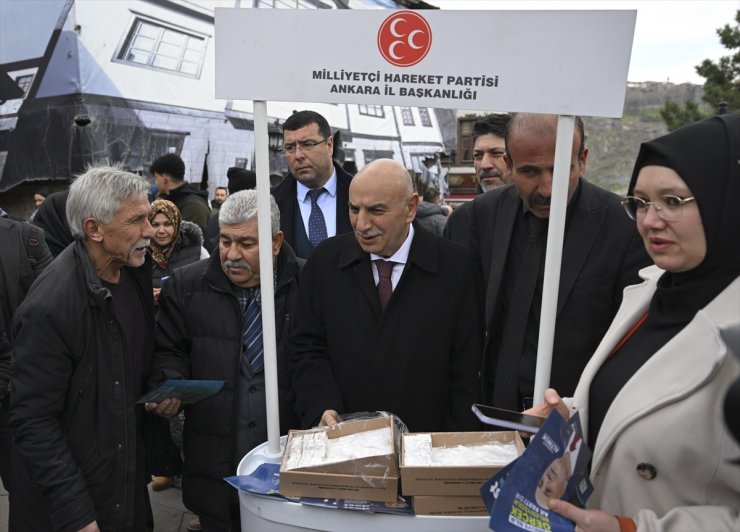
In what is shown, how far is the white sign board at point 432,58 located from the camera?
153cm

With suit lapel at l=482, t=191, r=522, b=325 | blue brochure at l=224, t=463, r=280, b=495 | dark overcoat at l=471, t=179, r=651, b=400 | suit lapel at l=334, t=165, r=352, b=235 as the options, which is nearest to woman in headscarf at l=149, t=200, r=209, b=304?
suit lapel at l=334, t=165, r=352, b=235

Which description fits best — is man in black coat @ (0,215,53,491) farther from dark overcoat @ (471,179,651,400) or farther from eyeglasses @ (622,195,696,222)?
eyeglasses @ (622,195,696,222)

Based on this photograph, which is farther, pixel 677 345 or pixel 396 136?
pixel 396 136

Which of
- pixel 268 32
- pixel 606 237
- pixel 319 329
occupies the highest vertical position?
pixel 268 32

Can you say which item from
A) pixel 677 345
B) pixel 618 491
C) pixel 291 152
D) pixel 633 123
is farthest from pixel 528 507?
pixel 633 123

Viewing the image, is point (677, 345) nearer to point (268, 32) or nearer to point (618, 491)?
point (618, 491)

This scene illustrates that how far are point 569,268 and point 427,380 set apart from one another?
681 mm

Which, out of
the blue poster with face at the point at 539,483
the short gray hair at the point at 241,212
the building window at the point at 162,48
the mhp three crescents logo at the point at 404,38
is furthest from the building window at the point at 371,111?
the blue poster with face at the point at 539,483

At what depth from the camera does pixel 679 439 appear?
129 centimetres

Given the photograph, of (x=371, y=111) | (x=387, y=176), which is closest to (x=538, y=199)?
(x=387, y=176)

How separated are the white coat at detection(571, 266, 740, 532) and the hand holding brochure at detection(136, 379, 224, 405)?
1.38 meters

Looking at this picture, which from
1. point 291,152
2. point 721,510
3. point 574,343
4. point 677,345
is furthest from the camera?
point 291,152

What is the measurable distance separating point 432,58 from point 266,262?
81 cm

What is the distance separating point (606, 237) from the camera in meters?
2.20
